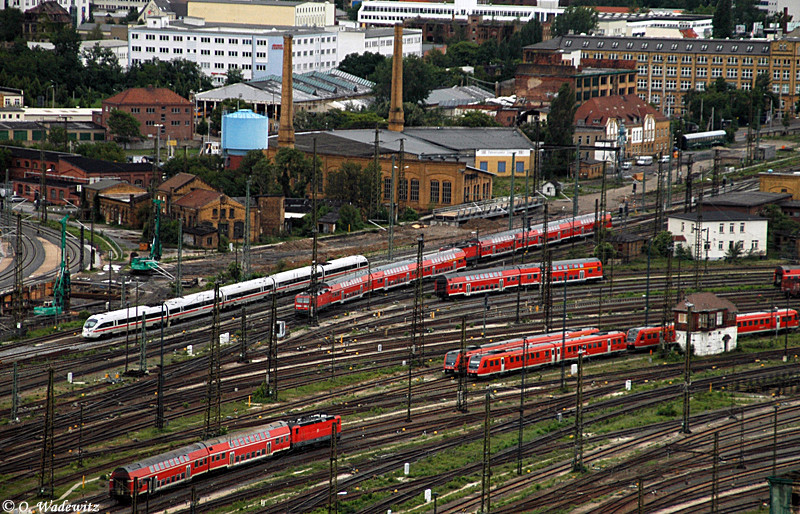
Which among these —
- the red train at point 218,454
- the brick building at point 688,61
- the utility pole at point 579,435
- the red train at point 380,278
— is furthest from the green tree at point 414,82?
the utility pole at point 579,435

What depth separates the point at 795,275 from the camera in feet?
300

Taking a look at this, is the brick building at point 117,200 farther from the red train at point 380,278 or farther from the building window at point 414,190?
the red train at point 380,278

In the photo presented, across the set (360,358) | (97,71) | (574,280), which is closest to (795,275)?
(574,280)

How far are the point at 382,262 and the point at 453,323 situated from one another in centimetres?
1498

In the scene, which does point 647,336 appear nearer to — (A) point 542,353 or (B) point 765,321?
(A) point 542,353

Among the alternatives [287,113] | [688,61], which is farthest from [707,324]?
[688,61]

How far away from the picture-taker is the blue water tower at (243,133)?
459 feet

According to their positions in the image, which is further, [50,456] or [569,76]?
[569,76]

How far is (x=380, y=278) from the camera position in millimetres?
90188

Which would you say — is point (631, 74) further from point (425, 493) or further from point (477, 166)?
point (425, 493)

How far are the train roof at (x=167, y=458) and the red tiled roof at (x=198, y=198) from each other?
Result: 5160 centimetres

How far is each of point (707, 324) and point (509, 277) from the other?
18093 mm

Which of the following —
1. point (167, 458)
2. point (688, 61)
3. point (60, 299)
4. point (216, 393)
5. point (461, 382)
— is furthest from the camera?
point (688, 61)

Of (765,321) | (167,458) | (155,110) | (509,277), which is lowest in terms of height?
(167,458)
